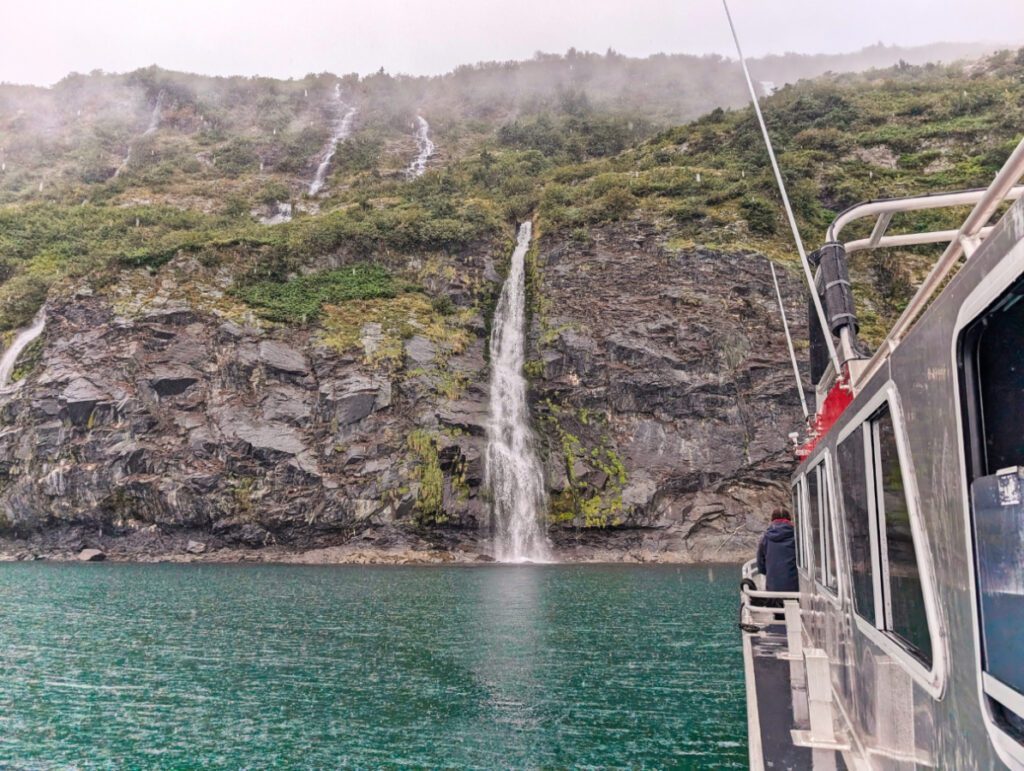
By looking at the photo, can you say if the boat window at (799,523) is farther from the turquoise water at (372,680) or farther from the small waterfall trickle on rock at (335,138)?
the small waterfall trickle on rock at (335,138)

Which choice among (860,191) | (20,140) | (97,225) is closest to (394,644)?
(860,191)

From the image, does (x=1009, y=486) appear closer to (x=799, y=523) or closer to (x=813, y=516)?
(x=813, y=516)

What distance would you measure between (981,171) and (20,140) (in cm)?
12474

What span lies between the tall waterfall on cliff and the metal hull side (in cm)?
4370

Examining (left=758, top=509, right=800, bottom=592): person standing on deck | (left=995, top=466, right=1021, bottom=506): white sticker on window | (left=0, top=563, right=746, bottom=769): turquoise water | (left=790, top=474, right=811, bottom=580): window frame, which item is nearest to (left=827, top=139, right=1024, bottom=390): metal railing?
(left=995, top=466, right=1021, bottom=506): white sticker on window

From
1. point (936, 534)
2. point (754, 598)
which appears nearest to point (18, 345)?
point (754, 598)

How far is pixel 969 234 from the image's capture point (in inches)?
127

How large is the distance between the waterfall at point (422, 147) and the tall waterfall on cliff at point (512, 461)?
40773mm

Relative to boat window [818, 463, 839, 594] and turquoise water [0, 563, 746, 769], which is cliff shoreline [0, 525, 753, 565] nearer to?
turquoise water [0, 563, 746, 769]

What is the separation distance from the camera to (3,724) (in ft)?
43.0

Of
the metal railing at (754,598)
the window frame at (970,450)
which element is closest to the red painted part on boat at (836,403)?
the metal railing at (754,598)

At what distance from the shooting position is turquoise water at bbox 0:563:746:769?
11859mm

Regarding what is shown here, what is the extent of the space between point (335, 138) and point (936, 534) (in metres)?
111

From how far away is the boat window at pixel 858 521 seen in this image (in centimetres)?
455
